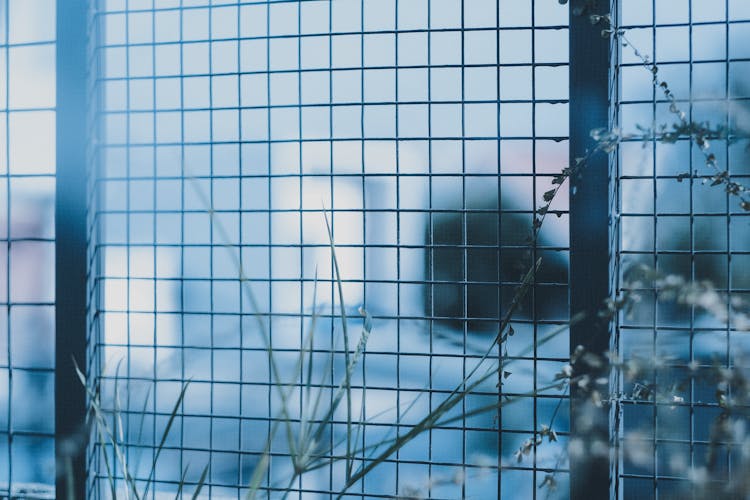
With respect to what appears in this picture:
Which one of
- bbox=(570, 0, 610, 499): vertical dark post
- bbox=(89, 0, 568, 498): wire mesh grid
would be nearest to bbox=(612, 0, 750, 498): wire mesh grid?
bbox=(570, 0, 610, 499): vertical dark post

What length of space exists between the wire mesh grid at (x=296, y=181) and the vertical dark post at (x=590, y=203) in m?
0.07

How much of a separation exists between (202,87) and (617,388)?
1.47 m

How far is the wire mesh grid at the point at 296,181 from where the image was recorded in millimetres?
1979

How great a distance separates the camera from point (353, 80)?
2.16 m

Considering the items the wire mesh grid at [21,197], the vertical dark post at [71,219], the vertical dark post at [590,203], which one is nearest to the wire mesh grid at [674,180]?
the vertical dark post at [590,203]

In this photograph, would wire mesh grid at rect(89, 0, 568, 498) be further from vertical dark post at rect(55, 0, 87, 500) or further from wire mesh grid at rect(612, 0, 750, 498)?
wire mesh grid at rect(612, 0, 750, 498)

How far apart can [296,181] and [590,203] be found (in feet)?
2.69

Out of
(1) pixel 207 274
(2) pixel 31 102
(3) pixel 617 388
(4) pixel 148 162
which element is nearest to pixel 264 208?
(1) pixel 207 274

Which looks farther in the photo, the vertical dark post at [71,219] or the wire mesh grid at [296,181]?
the vertical dark post at [71,219]

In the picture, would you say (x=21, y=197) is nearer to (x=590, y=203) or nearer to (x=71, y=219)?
(x=71, y=219)

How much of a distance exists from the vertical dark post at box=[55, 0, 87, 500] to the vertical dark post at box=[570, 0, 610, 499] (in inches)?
54.3

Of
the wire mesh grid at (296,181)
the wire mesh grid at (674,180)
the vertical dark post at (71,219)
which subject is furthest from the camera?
the vertical dark post at (71,219)

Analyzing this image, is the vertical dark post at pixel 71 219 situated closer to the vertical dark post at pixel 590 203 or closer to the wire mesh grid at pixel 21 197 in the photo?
the wire mesh grid at pixel 21 197

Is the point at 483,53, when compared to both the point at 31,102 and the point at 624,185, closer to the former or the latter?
the point at 624,185
